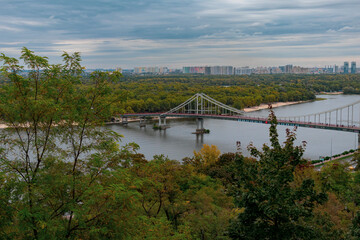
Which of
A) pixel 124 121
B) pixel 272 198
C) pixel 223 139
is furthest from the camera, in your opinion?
pixel 124 121

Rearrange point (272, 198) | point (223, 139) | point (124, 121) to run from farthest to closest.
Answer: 1. point (124, 121)
2. point (223, 139)
3. point (272, 198)

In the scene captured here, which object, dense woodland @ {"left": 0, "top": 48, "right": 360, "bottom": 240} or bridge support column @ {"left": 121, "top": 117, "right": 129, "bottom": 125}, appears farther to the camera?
bridge support column @ {"left": 121, "top": 117, "right": 129, "bottom": 125}

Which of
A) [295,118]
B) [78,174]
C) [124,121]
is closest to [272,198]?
[78,174]

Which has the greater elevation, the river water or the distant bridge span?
the distant bridge span

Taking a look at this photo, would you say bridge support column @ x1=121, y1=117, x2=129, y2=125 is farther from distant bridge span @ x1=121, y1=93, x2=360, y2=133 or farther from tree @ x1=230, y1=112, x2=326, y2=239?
tree @ x1=230, y1=112, x2=326, y2=239

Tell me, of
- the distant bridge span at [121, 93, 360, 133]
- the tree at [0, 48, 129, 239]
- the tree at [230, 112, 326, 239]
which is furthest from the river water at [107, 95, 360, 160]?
the tree at [0, 48, 129, 239]

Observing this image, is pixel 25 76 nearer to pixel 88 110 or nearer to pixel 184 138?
pixel 88 110

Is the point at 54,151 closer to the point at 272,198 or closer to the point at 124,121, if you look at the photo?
the point at 272,198

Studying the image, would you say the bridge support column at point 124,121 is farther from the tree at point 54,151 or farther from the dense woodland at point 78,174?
the tree at point 54,151
